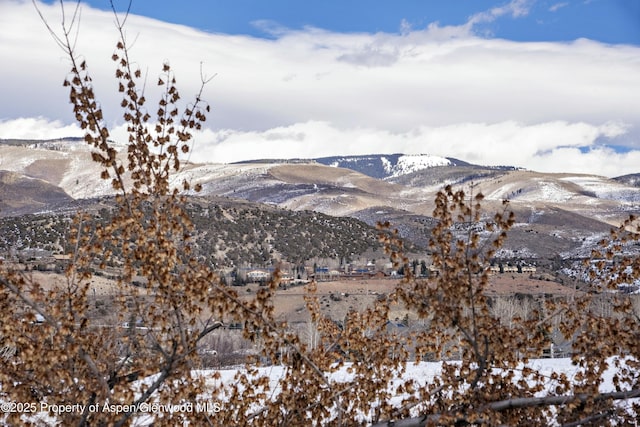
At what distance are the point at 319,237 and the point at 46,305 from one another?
10845 cm

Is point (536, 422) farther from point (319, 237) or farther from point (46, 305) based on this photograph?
point (319, 237)

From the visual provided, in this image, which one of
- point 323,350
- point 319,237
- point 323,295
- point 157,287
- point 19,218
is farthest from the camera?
point 319,237

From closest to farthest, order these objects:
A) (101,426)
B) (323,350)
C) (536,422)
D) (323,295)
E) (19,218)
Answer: (101,426) → (536,422) → (323,350) → (323,295) → (19,218)

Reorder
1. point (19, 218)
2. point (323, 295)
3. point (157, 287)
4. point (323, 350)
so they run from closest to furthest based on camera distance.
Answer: point (157, 287)
point (323, 350)
point (323, 295)
point (19, 218)

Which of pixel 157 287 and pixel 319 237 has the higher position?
pixel 157 287

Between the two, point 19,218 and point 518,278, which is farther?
point 19,218

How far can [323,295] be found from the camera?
7212 centimetres

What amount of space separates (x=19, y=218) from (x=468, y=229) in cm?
10293

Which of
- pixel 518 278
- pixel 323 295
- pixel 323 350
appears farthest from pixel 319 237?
pixel 323 350

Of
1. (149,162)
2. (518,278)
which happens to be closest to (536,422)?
(149,162)

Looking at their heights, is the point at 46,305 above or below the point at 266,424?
above

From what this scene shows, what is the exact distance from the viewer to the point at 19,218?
103 meters

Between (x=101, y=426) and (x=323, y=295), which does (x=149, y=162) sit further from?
(x=323, y=295)

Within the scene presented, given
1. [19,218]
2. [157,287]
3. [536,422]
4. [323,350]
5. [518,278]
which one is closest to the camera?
[157,287]
